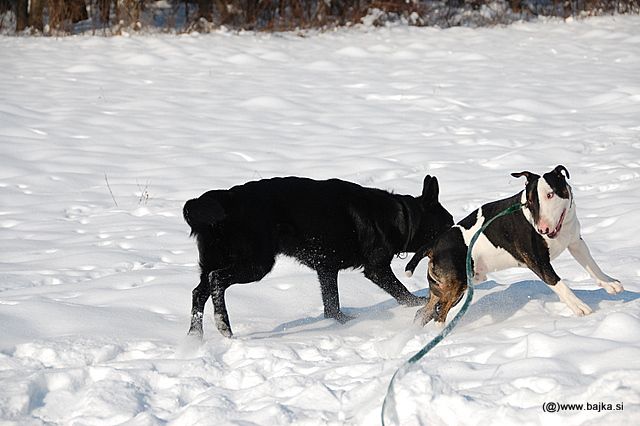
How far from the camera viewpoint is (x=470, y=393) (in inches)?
117

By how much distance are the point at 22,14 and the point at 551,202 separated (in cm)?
1653

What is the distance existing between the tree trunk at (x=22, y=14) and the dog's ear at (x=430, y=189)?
49.3 ft

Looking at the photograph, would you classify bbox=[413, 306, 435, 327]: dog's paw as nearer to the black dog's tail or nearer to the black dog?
the black dog

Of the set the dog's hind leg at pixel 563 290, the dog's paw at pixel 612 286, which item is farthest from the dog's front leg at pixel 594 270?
the dog's hind leg at pixel 563 290

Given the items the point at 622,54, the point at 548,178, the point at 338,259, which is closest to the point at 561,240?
the point at 548,178

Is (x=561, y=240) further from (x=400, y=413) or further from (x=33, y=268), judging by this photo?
(x=33, y=268)

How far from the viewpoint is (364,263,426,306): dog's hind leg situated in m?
4.93

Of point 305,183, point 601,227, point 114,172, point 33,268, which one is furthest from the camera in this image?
point 114,172

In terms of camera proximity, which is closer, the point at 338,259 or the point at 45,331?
the point at 45,331

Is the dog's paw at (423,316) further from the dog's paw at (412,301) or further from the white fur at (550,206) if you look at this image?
the white fur at (550,206)

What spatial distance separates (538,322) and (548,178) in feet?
2.40

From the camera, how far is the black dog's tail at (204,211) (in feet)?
14.4

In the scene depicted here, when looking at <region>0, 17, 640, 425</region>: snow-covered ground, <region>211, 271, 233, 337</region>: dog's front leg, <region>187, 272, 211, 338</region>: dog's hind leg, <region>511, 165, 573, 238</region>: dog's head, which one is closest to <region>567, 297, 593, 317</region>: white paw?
<region>0, 17, 640, 425</region>: snow-covered ground

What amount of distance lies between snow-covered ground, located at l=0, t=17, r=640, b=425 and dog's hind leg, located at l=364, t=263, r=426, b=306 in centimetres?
12
